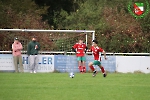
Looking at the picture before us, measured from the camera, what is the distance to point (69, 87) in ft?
60.0

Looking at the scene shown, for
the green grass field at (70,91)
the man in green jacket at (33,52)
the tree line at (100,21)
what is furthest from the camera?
the tree line at (100,21)

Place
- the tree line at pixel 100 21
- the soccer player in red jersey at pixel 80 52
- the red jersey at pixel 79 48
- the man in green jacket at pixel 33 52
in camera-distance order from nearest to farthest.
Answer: the man in green jacket at pixel 33 52 < the soccer player in red jersey at pixel 80 52 < the red jersey at pixel 79 48 < the tree line at pixel 100 21

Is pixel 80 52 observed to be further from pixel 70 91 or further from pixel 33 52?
pixel 70 91

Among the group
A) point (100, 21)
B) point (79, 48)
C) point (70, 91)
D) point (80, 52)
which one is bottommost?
point (70, 91)

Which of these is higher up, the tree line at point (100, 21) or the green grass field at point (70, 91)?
the tree line at point (100, 21)

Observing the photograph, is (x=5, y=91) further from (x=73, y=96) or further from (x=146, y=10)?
(x=146, y=10)

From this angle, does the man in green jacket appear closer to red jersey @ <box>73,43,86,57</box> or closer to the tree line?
red jersey @ <box>73,43,86,57</box>

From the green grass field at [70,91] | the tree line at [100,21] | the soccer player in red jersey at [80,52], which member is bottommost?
the green grass field at [70,91]

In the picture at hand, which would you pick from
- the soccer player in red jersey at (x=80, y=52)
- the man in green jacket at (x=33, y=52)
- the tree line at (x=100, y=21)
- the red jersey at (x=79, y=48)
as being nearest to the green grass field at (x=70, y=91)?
the man in green jacket at (x=33, y=52)

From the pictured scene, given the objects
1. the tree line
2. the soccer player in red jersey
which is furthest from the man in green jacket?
the tree line

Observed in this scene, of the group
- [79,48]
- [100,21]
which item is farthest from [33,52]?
[100,21]

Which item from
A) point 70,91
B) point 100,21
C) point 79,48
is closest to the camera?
point 70,91

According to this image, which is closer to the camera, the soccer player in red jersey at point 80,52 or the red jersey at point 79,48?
the soccer player in red jersey at point 80,52

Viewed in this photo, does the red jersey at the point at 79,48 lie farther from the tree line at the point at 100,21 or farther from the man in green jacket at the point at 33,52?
the tree line at the point at 100,21
